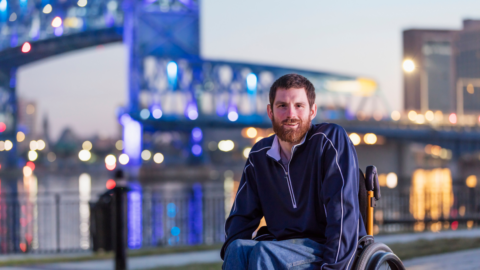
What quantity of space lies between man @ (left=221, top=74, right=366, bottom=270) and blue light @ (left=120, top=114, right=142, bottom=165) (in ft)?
212

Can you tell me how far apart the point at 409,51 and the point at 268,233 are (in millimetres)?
12834

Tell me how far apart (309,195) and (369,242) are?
49 centimetres

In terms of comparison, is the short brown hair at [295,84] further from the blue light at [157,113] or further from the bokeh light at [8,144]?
the bokeh light at [8,144]

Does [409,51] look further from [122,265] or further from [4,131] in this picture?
[4,131]

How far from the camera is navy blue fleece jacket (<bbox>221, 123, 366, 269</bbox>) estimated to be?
294 centimetres

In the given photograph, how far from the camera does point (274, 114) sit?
10.5 feet

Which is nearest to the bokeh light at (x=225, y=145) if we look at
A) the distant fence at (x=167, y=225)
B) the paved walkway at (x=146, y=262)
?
the distant fence at (x=167, y=225)

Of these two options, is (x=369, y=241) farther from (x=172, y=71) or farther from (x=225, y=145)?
(x=225, y=145)

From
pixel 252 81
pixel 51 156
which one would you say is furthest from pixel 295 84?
pixel 51 156

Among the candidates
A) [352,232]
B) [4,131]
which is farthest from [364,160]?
[352,232]

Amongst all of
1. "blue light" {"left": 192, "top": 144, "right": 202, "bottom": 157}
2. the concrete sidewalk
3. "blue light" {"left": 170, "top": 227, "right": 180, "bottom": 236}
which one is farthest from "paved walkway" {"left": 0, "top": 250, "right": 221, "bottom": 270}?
"blue light" {"left": 192, "top": 144, "right": 202, "bottom": 157}

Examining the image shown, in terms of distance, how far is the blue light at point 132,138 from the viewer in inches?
2640

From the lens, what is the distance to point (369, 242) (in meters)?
3.27

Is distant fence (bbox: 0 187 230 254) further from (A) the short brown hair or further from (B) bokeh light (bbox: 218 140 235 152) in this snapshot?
(B) bokeh light (bbox: 218 140 235 152)
